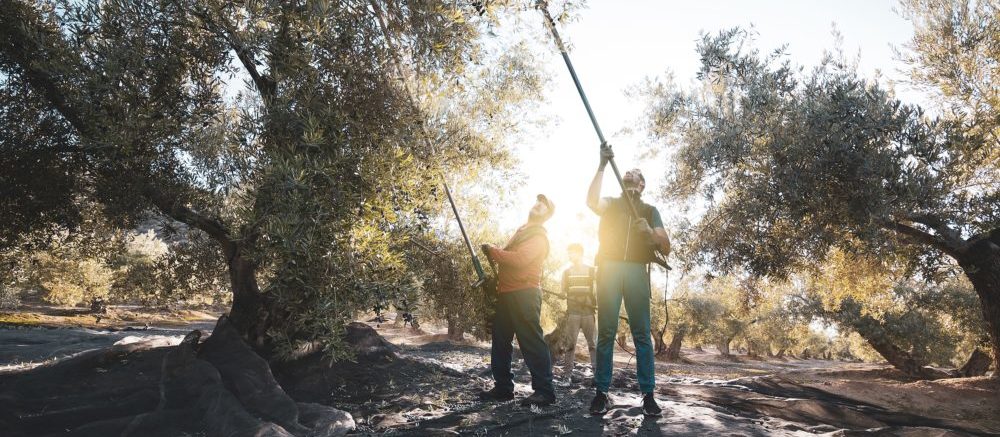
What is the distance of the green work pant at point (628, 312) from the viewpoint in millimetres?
6309

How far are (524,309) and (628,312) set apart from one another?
1.59 meters

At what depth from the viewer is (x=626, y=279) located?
652cm

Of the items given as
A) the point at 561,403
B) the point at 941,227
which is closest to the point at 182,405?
the point at 561,403

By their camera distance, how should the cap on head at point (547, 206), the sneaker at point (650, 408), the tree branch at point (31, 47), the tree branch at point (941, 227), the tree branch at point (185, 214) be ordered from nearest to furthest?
1. the sneaker at point (650, 408)
2. the tree branch at point (31, 47)
3. the cap on head at point (547, 206)
4. the tree branch at point (185, 214)
5. the tree branch at point (941, 227)

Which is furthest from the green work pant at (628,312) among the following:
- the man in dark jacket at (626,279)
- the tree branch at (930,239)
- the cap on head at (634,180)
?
the tree branch at (930,239)

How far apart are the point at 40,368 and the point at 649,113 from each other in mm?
15358

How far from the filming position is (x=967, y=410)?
909 cm

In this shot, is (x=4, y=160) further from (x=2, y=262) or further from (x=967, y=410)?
(x=967, y=410)

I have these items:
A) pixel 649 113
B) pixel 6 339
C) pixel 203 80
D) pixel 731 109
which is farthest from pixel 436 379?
pixel 6 339

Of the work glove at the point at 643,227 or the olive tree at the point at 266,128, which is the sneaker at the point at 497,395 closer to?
the olive tree at the point at 266,128

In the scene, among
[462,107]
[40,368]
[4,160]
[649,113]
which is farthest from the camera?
[649,113]

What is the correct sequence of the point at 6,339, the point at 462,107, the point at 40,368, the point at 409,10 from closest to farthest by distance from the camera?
the point at 40,368 → the point at 409,10 → the point at 462,107 → the point at 6,339

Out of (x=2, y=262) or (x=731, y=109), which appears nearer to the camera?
(x=2, y=262)

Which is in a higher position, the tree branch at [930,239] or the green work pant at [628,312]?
the tree branch at [930,239]
